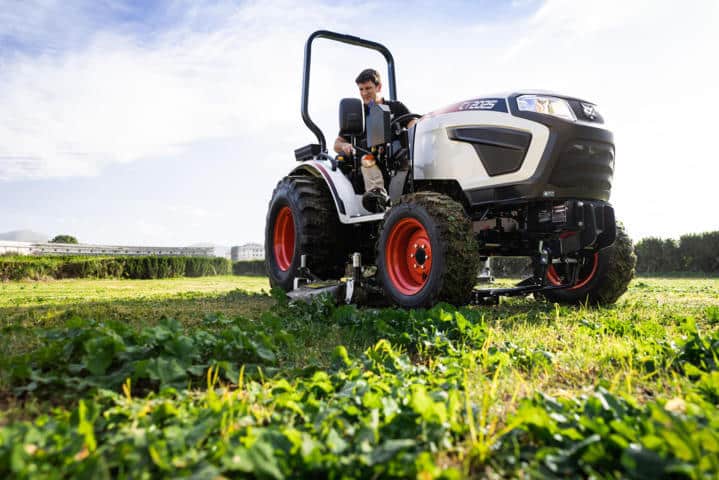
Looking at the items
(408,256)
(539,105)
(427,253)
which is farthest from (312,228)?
(539,105)

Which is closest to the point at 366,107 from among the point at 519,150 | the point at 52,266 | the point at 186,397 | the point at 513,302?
the point at 519,150

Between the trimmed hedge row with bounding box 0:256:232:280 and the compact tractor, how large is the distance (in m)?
13.3

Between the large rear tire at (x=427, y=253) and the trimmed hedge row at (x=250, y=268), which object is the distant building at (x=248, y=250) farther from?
the large rear tire at (x=427, y=253)

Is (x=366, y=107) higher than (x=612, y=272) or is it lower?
higher

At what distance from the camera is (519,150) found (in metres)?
4.47

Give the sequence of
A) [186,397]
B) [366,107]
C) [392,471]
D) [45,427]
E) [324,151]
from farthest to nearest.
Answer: [324,151] → [366,107] → [186,397] → [45,427] → [392,471]

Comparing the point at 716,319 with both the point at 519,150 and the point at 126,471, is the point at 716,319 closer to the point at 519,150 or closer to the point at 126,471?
the point at 519,150

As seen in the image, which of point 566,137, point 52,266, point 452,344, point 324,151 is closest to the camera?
point 452,344

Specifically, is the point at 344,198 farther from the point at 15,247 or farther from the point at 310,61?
the point at 15,247

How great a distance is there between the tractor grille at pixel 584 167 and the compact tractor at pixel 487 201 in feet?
0.03

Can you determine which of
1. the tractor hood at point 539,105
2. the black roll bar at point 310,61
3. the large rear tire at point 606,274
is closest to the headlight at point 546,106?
the tractor hood at point 539,105

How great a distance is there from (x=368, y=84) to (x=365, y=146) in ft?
2.38

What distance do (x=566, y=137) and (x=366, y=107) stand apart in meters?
2.40

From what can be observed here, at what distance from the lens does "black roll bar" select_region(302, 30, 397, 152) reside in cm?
691
